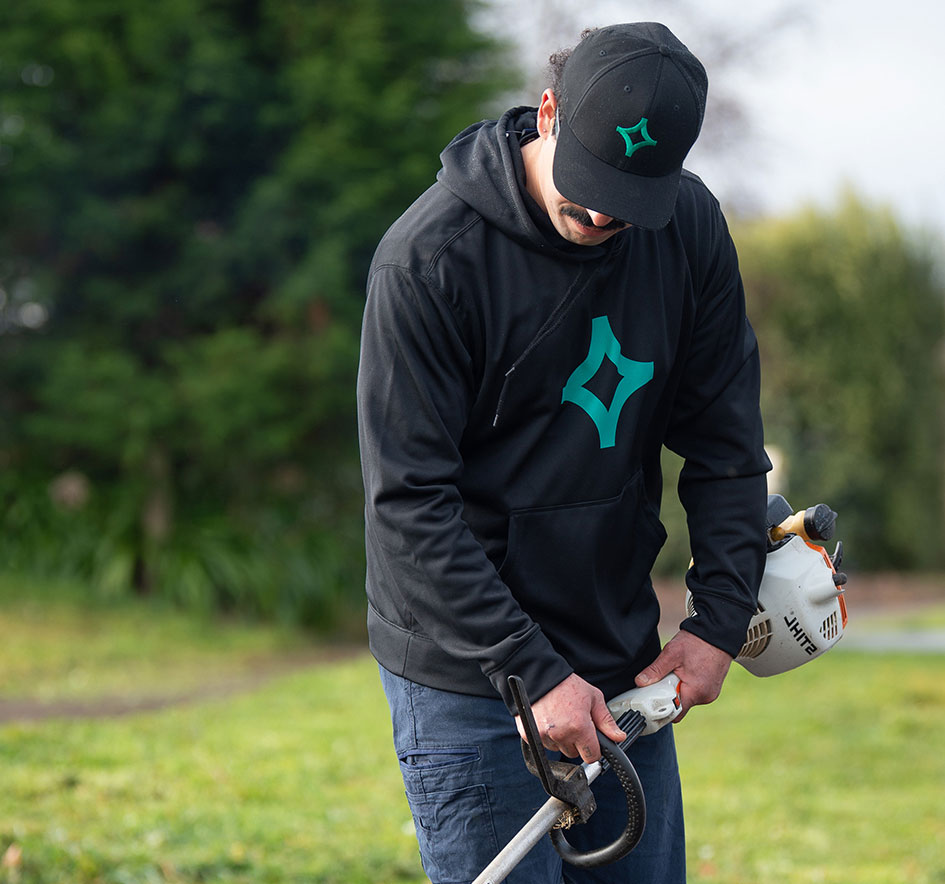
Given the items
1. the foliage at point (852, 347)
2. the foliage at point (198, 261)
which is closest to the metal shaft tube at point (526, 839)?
the foliage at point (198, 261)

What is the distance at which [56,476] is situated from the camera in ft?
34.0

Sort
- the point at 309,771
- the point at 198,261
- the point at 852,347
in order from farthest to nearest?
the point at 852,347, the point at 198,261, the point at 309,771

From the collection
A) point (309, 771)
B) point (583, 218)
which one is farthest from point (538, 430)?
point (309, 771)

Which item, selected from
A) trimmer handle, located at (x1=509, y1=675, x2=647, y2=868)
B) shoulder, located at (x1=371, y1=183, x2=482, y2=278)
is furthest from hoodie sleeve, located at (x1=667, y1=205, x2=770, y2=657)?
shoulder, located at (x1=371, y1=183, x2=482, y2=278)

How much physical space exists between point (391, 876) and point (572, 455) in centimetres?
269

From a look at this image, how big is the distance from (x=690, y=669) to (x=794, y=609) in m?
0.30

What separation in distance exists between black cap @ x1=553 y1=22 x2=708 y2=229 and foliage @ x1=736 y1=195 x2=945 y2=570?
43.5ft

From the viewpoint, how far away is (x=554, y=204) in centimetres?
222

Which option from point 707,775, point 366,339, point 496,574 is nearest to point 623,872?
point 496,574

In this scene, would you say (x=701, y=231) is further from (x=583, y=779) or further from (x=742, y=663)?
(x=583, y=779)

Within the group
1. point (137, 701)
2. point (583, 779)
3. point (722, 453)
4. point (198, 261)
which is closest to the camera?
point (583, 779)

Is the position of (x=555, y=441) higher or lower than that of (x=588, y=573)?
higher

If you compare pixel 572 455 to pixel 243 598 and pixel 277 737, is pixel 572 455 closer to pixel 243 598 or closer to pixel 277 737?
pixel 277 737

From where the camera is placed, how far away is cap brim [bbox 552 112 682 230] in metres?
2.14
